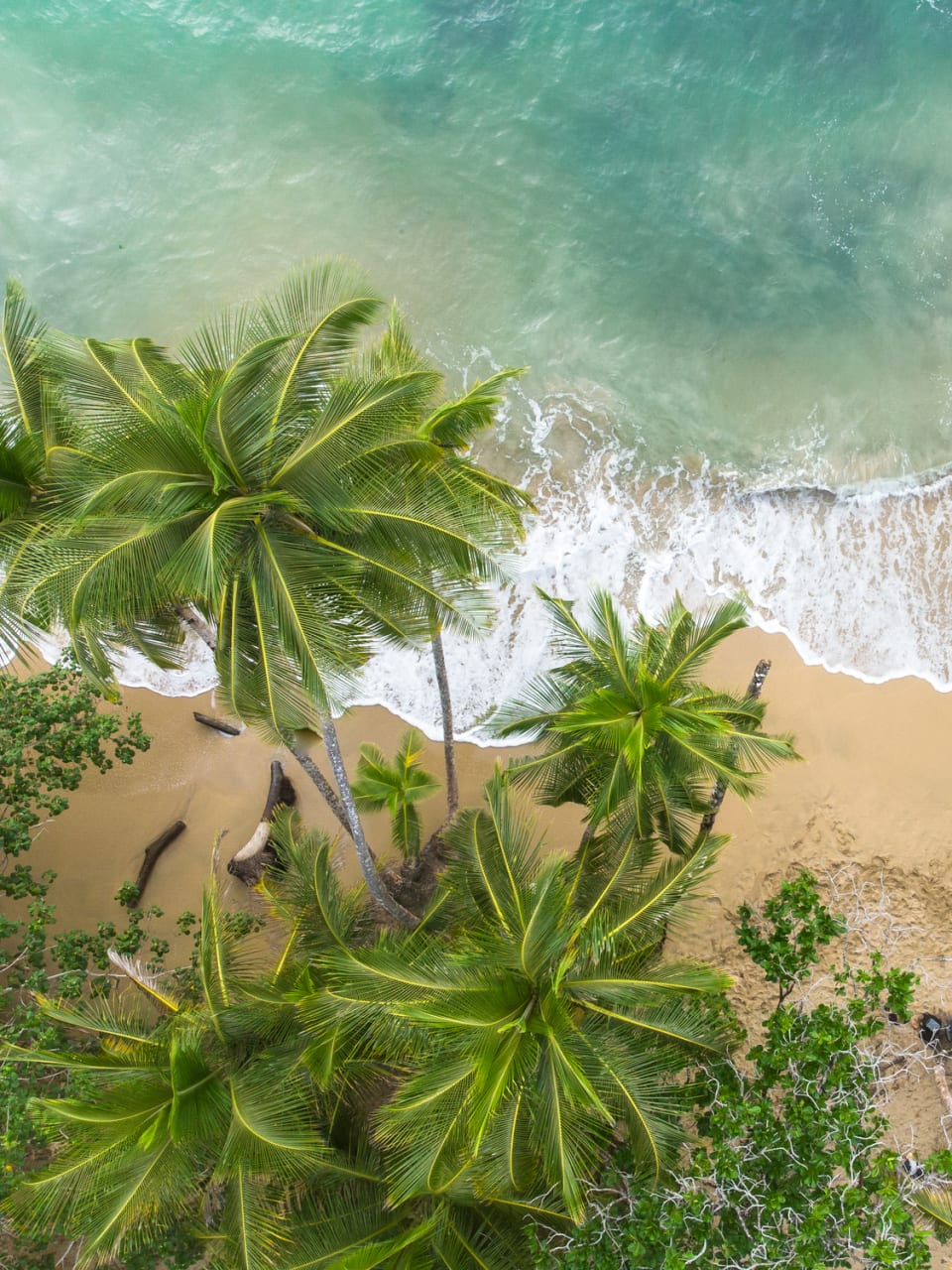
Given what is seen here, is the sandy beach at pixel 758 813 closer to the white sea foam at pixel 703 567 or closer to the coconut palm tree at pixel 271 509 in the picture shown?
the white sea foam at pixel 703 567

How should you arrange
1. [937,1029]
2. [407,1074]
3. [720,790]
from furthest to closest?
[937,1029] → [720,790] → [407,1074]

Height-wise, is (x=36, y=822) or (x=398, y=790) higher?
(x=398, y=790)

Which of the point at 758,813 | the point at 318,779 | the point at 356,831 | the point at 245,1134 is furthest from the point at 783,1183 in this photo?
the point at 318,779

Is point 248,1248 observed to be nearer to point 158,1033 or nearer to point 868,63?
point 158,1033

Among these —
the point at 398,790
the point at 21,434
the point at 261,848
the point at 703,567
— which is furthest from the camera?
the point at 703,567

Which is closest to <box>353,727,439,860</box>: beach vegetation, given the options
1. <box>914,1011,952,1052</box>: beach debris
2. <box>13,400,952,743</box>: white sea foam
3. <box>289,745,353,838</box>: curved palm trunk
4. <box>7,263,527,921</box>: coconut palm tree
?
<box>289,745,353,838</box>: curved palm trunk

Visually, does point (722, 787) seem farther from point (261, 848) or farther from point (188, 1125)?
point (188, 1125)

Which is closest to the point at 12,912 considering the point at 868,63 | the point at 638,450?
the point at 638,450
